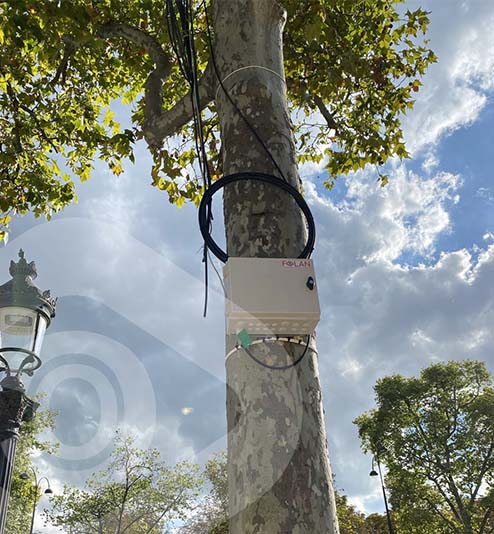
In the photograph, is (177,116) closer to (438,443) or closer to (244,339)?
(244,339)

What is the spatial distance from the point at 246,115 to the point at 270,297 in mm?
1086

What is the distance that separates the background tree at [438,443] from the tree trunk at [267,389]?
77.7ft

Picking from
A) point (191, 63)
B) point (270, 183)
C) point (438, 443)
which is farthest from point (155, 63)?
point (438, 443)

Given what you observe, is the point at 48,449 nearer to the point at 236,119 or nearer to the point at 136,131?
the point at 136,131

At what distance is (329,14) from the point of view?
666 cm

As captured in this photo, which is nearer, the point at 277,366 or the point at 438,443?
the point at 277,366

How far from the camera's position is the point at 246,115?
2480mm

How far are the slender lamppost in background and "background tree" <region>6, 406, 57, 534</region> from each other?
96.2 feet

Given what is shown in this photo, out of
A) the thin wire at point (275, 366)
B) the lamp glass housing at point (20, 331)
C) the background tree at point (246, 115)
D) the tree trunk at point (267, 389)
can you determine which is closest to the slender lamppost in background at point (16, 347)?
the lamp glass housing at point (20, 331)

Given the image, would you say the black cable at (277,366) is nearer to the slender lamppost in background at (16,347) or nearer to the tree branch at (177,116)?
the tree branch at (177,116)

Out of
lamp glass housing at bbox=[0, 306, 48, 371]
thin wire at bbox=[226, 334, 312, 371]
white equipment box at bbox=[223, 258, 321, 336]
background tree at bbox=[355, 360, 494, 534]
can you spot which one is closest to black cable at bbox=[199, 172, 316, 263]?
white equipment box at bbox=[223, 258, 321, 336]

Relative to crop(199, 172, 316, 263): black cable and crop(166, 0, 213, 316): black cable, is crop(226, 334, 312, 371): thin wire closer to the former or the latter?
crop(199, 172, 316, 263): black cable

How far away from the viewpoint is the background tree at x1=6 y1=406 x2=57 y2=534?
1235 inches

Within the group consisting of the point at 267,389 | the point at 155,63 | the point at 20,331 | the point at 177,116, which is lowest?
the point at 267,389
